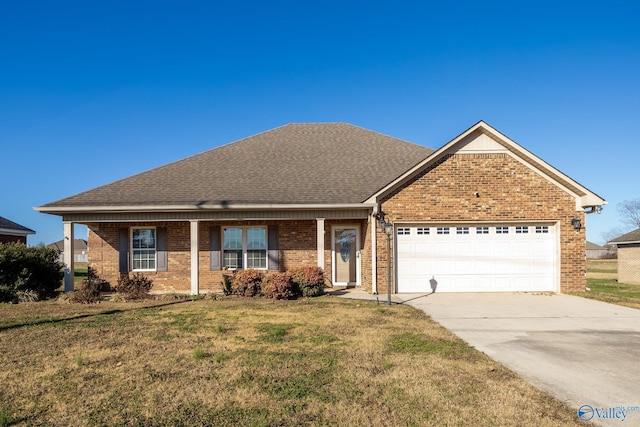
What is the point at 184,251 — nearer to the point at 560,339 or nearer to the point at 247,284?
the point at 247,284

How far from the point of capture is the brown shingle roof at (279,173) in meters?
13.0

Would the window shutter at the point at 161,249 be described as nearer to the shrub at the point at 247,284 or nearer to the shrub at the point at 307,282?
the shrub at the point at 247,284

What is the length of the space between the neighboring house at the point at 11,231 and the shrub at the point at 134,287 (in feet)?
56.3

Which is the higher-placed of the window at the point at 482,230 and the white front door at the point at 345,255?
the window at the point at 482,230

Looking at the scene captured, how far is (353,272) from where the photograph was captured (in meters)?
14.3

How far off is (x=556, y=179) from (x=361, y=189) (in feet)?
20.7

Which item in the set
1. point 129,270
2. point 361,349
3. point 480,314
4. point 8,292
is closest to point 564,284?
point 480,314

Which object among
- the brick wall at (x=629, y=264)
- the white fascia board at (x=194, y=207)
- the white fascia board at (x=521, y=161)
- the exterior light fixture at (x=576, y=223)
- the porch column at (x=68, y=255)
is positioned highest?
the white fascia board at (x=521, y=161)

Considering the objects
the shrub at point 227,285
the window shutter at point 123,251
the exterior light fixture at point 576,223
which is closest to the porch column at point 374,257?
the shrub at point 227,285

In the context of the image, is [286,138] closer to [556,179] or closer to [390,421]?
[556,179]

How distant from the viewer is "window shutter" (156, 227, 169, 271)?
1401 centimetres

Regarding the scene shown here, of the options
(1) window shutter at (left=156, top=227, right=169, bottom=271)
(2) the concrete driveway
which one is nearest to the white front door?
(2) the concrete driveway

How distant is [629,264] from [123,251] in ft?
85.9

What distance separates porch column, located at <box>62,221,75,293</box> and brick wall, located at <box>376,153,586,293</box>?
10415mm
